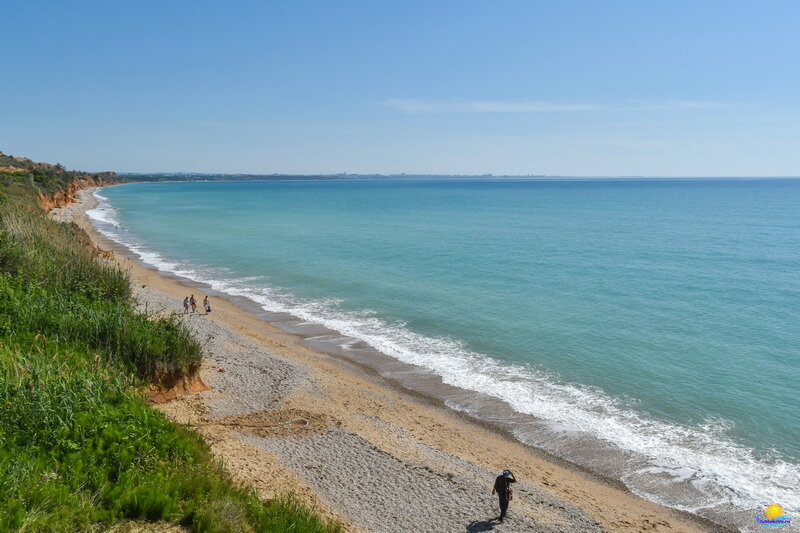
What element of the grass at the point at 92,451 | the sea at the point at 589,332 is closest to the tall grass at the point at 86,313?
the grass at the point at 92,451

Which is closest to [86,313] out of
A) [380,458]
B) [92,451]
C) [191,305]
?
[92,451]

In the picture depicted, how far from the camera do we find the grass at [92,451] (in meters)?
7.53

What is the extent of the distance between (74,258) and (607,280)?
99.5ft

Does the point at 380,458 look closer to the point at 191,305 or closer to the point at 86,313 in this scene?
the point at 86,313

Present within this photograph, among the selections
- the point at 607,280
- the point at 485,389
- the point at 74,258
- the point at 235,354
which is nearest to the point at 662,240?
the point at 607,280

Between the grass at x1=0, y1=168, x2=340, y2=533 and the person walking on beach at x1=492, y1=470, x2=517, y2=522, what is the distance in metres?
3.50

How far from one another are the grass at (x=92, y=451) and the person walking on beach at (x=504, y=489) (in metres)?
3.50

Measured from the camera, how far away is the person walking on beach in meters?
10.9

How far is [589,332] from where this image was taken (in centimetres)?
2486

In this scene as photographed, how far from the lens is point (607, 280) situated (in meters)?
36.0

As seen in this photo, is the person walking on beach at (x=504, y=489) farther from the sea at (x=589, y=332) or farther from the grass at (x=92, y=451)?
the sea at (x=589, y=332)

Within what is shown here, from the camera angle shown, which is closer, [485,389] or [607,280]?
[485,389]

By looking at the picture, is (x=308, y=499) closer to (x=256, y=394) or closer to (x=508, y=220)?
(x=256, y=394)

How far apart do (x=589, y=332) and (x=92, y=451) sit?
69.1 feet
